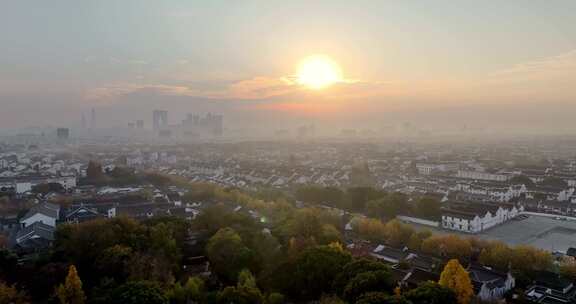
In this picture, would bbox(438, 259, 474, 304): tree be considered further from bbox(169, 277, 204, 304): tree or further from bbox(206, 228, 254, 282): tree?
bbox(169, 277, 204, 304): tree

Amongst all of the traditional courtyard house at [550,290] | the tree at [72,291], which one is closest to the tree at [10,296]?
the tree at [72,291]

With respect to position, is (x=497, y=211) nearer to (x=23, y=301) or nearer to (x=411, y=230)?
(x=411, y=230)

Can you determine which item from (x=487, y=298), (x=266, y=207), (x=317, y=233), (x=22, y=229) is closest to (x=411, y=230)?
(x=317, y=233)

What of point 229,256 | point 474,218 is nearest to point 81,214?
point 229,256

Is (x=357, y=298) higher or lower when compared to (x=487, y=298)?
higher

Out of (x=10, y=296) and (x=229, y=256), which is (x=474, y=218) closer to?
(x=229, y=256)
